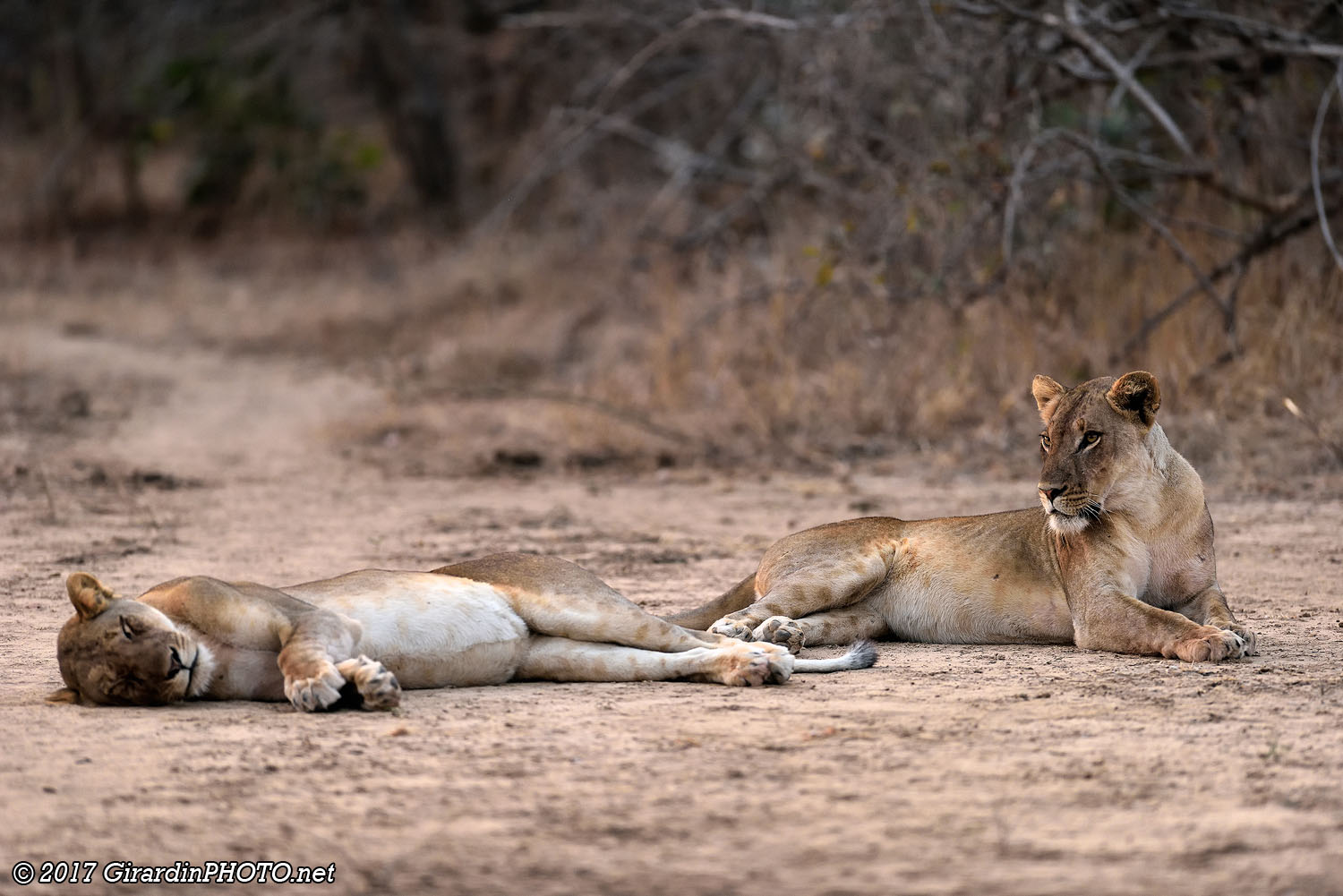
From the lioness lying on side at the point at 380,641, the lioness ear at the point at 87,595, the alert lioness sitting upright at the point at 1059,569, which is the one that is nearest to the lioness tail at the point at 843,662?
the lioness lying on side at the point at 380,641

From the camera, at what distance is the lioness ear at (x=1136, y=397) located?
4613 millimetres

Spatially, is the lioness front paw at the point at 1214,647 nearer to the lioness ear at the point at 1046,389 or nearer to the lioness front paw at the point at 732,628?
the lioness ear at the point at 1046,389

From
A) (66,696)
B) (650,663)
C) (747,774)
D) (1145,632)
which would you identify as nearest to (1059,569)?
(1145,632)

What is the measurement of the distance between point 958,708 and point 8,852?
2182 millimetres

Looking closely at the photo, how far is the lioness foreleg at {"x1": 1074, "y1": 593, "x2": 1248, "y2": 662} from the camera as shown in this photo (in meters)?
4.28

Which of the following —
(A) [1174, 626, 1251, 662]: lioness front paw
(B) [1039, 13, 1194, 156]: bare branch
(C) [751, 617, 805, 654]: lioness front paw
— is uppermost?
(B) [1039, 13, 1194, 156]: bare branch

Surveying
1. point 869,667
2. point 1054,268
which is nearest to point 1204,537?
point 869,667

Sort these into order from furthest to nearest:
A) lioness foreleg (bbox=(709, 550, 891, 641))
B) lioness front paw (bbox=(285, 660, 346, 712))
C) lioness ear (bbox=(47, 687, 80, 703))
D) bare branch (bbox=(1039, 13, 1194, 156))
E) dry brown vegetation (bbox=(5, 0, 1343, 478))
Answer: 1. dry brown vegetation (bbox=(5, 0, 1343, 478))
2. bare branch (bbox=(1039, 13, 1194, 156))
3. lioness foreleg (bbox=(709, 550, 891, 641))
4. lioness ear (bbox=(47, 687, 80, 703))
5. lioness front paw (bbox=(285, 660, 346, 712))

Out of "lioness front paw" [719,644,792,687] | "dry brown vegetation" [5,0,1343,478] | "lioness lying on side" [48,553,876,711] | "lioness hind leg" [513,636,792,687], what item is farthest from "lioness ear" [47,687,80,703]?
"dry brown vegetation" [5,0,1343,478]

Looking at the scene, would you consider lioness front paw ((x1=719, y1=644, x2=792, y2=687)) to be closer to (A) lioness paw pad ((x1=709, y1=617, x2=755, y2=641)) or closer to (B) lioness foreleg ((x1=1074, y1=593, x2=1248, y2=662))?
(A) lioness paw pad ((x1=709, y1=617, x2=755, y2=641))

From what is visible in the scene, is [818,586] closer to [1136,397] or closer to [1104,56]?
[1136,397]

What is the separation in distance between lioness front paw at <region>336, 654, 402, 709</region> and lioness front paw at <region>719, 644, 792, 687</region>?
934 millimetres

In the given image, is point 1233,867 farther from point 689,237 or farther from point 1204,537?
point 689,237

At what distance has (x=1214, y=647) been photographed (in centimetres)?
426
